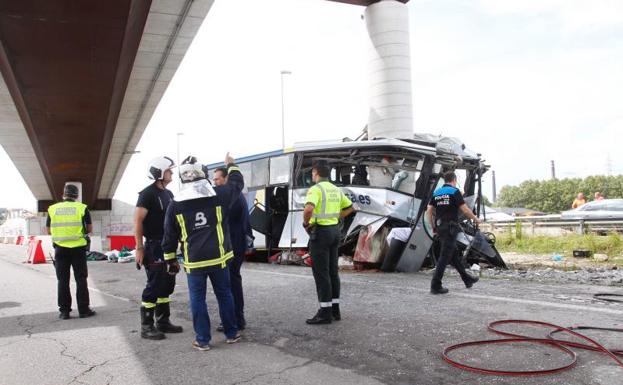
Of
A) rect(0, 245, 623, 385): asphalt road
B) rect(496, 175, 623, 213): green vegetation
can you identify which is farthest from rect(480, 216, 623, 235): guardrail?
rect(496, 175, 623, 213): green vegetation

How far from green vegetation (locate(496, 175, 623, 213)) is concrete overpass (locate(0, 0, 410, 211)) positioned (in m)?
71.7

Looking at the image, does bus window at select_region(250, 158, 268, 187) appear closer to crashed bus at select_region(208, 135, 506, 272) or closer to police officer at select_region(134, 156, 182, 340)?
crashed bus at select_region(208, 135, 506, 272)

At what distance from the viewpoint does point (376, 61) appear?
61.2 feet

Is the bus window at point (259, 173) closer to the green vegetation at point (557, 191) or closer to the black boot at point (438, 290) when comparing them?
the black boot at point (438, 290)

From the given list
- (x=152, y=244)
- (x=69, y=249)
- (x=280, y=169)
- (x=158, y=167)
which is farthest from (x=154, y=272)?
(x=280, y=169)

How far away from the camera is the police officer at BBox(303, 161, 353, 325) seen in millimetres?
5523

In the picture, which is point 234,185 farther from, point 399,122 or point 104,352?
point 399,122

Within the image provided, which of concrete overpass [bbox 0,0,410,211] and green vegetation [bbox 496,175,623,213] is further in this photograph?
green vegetation [bbox 496,175,623,213]

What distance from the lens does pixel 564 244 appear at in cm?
1462

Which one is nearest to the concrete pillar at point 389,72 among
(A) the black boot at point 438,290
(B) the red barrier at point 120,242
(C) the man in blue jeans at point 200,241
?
(A) the black boot at point 438,290

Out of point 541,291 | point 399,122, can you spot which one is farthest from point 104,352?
point 399,122

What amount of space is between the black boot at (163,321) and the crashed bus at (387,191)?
544cm

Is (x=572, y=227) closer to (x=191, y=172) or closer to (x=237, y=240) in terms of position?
(x=237, y=240)

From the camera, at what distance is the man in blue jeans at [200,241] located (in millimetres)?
4758
